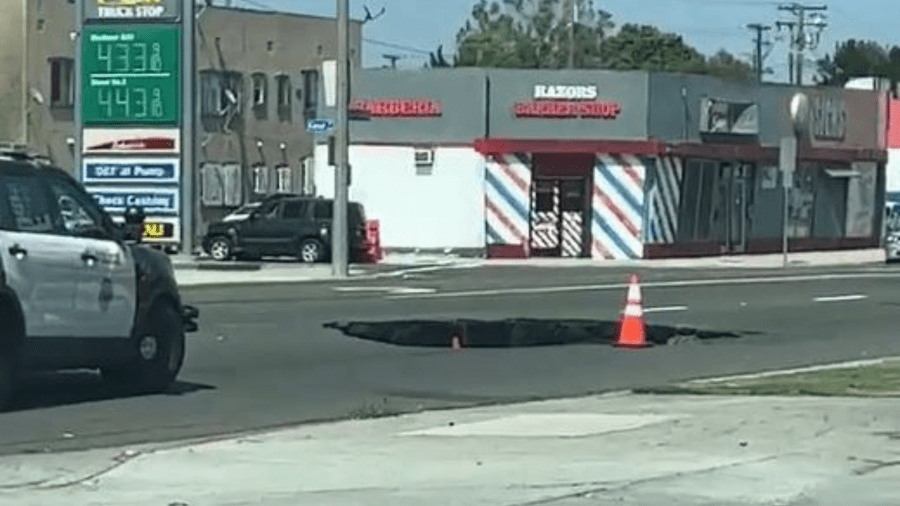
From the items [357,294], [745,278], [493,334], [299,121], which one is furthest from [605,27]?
[493,334]

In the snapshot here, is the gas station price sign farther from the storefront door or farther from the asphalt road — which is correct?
the storefront door

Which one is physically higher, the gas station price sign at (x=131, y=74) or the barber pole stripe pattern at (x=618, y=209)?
the gas station price sign at (x=131, y=74)

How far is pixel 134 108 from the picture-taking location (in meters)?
44.1

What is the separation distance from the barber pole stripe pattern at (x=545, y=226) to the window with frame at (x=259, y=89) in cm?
1877

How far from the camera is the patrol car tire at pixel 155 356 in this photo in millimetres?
16594

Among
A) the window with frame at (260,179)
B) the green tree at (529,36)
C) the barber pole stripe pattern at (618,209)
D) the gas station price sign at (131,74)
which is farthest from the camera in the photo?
the green tree at (529,36)

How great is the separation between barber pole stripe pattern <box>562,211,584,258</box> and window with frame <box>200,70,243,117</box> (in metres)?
17.7

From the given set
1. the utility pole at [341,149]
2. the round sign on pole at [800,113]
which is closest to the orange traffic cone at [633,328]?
the utility pole at [341,149]

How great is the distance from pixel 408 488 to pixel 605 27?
11620 centimetres

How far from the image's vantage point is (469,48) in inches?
4717

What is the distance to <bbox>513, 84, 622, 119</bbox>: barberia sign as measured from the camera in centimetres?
5562

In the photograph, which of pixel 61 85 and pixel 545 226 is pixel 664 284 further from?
pixel 61 85

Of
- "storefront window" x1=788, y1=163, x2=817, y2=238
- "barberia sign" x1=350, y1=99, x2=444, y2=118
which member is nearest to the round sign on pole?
"storefront window" x1=788, y1=163, x2=817, y2=238

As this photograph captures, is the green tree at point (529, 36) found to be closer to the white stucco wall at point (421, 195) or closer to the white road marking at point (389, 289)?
the white stucco wall at point (421, 195)
